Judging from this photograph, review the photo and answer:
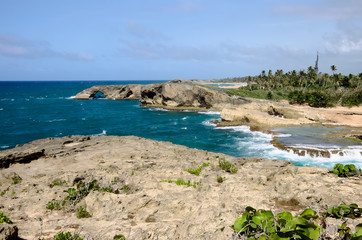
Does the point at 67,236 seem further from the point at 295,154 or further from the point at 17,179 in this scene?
the point at 295,154

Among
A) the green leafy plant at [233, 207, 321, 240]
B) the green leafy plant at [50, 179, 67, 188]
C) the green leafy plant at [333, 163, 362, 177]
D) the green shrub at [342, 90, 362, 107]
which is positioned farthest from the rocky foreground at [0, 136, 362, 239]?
the green shrub at [342, 90, 362, 107]

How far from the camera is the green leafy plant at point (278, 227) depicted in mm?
4258

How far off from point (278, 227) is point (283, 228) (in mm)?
223

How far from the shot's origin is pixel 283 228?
14.5 feet

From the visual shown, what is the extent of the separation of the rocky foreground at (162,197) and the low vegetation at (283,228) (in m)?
0.63

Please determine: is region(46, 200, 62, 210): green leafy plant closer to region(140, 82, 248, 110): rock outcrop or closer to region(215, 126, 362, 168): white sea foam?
region(215, 126, 362, 168): white sea foam

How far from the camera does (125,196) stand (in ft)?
27.9

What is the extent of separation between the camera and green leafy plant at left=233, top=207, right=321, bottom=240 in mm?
4258

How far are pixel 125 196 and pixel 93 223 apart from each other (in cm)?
181

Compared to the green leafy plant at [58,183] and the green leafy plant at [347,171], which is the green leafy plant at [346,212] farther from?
the green leafy plant at [58,183]

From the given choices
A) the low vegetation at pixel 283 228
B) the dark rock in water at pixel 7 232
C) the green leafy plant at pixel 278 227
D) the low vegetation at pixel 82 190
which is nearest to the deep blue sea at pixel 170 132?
the low vegetation at pixel 82 190

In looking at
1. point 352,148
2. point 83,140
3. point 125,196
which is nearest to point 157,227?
point 125,196

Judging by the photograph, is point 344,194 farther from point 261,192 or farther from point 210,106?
point 210,106

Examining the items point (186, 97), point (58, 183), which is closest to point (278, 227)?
point (58, 183)
